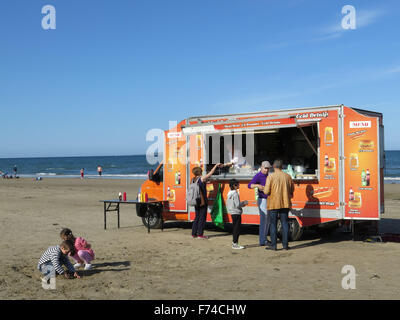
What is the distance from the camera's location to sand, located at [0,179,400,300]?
5.90 m

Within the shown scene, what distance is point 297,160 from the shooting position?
10562 mm

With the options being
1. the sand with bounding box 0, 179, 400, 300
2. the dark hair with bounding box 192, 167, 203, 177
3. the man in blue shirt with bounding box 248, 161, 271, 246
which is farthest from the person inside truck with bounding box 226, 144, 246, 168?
the sand with bounding box 0, 179, 400, 300

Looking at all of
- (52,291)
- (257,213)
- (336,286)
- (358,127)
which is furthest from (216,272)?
(358,127)

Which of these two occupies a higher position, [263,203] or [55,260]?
[263,203]

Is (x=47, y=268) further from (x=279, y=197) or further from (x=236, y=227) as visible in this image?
(x=279, y=197)

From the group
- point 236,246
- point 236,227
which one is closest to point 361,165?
point 236,227

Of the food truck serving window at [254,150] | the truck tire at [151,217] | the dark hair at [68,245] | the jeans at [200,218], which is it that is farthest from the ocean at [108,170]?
the dark hair at [68,245]

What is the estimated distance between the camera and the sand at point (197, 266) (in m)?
5.90

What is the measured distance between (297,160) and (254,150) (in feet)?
3.98

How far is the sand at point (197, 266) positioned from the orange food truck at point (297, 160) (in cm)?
64

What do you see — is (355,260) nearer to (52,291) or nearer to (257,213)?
(257,213)

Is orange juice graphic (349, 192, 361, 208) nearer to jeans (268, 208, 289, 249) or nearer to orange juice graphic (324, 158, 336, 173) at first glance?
orange juice graphic (324, 158, 336, 173)

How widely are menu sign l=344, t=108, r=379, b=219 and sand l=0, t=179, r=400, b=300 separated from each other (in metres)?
0.83
